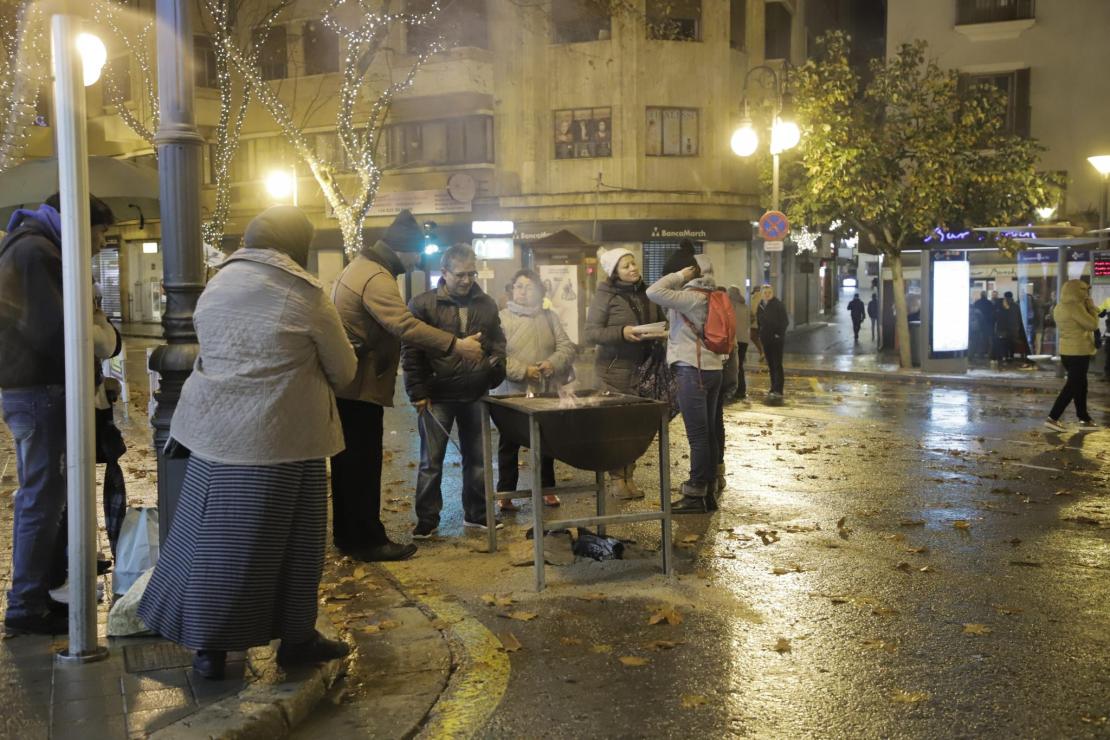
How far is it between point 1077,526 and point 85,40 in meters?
7.36

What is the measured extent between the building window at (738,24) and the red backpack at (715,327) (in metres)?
26.6

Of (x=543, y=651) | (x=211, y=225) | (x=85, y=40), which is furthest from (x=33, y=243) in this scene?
(x=211, y=225)

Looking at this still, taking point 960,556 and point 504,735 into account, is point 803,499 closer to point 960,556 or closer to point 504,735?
point 960,556

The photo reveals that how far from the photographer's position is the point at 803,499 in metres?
8.88

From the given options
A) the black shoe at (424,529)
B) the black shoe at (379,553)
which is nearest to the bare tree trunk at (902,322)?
the black shoe at (424,529)

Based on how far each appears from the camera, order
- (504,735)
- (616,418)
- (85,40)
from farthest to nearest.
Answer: (85,40) < (616,418) < (504,735)

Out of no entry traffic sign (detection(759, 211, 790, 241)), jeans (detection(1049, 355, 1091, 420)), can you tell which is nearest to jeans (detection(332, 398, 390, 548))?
jeans (detection(1049, 355, 1091, 420))

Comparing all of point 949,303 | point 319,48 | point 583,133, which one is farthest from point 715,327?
point 319,48

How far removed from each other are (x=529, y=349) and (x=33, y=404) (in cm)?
397

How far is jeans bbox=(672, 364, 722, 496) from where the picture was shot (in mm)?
8281

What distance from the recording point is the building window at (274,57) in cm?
3709

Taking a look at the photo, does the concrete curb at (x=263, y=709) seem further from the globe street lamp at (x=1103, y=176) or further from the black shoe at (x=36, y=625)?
the globe street lamp at (x=1103, y=176)

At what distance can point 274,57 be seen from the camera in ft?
122

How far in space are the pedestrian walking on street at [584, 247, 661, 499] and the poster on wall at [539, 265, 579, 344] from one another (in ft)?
67.6
